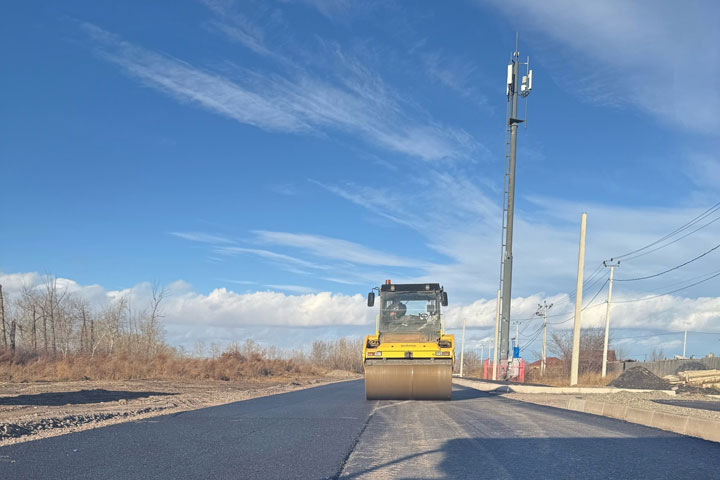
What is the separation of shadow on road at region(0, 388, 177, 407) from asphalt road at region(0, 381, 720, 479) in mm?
7595

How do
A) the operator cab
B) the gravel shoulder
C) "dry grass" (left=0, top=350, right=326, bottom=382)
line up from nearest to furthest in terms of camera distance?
the gravel shoulder, the operator cab, "dry grass" (left=0, top=350, right=326, bottom=382)

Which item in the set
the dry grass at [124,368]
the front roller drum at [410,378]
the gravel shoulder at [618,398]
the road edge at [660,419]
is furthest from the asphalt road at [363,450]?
the dry grass at [124,368]

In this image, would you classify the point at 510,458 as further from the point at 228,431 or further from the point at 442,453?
the point at 228,431

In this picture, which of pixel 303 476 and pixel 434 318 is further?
pixel 434 318

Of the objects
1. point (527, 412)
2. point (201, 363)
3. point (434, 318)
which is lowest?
point (201, 363)

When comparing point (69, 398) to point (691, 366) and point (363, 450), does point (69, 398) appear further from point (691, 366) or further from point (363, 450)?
point (691, 366)

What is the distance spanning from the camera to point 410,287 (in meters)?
19.0

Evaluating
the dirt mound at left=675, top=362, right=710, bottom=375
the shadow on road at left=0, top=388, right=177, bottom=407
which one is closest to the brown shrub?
the shadow on road at left=0, top=388, right=177, bottom=407

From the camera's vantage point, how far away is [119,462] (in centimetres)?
693

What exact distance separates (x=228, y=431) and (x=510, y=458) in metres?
4.72

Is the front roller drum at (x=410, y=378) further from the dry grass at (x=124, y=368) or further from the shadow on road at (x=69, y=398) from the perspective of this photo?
the dry grass at (x=124, y=368)

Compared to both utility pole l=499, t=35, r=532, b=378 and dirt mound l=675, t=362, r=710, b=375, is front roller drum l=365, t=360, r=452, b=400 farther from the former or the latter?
dirt mound l=675, t=362, r=710, b=375

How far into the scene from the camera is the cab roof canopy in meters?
18.9

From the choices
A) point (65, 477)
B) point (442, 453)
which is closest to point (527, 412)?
point (442, 453)
